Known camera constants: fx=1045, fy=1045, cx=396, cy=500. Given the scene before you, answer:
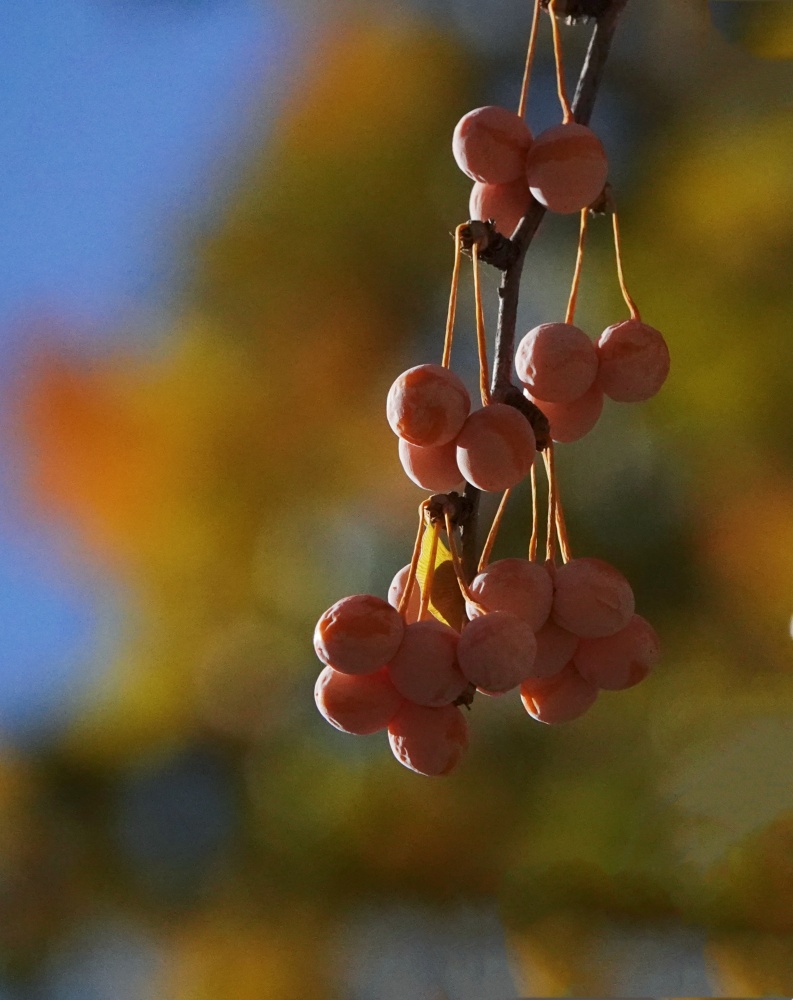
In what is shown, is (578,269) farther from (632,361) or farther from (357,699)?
(357,699)

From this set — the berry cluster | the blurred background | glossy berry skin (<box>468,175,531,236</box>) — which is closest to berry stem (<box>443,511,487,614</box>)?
the berry cluster

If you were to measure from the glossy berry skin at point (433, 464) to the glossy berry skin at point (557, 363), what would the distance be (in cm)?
3

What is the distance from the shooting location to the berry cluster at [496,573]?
284 mm

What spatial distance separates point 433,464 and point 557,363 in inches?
1.9

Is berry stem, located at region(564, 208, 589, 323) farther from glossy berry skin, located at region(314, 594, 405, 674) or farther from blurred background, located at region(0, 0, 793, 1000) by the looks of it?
blurred background, located at region(0, 0, 793, 1000)

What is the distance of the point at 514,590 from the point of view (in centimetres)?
30

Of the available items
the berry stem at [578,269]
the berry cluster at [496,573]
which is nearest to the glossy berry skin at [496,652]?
the berry cluster at [496,573]

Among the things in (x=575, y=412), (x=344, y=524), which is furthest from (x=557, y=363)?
(x=344, y=524)

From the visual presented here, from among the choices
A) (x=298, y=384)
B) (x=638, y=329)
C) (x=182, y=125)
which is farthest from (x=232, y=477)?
(x=638, y=329)

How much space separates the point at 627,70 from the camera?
37.2 inches

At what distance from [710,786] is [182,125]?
2.62ft

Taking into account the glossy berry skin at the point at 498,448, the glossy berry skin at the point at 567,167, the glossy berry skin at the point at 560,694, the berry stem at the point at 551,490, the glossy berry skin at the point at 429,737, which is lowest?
the glossy berry skin at the point at 429,737

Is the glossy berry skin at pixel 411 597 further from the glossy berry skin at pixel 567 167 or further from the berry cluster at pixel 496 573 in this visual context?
the glossy berry skin at pixel 567 167

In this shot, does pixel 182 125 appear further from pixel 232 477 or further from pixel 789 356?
pixel 789 356
